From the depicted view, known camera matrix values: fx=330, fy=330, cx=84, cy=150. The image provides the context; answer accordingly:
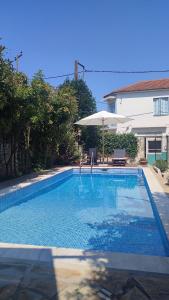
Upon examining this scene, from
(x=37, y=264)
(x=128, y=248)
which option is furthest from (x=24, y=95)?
(x=37, y=264)

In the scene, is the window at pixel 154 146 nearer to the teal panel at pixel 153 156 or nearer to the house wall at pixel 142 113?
the teal panel at pixel 153 156

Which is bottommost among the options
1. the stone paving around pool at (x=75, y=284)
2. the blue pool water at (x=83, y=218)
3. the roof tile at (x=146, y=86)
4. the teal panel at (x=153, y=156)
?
the blue pool water at (x=83, y=218)

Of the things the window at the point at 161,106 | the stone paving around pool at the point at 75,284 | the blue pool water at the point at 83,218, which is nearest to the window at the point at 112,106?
the window at the point at 161,106

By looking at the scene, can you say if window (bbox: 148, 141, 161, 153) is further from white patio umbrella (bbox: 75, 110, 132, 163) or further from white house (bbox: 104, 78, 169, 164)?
white patio umbrella (bbox: 75, 110, 132, 163)

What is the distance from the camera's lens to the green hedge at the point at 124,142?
24.5 metres

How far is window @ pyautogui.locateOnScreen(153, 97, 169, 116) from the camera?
89.3ft

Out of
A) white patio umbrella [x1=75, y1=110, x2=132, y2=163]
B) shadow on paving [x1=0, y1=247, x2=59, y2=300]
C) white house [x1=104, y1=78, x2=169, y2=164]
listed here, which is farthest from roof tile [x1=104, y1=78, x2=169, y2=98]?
shadow on paving [x1=0, y1=247, x2=59, y2=300]

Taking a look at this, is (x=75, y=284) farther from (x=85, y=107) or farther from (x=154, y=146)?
(x=154, y=146)

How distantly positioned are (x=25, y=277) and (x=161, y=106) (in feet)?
81.9

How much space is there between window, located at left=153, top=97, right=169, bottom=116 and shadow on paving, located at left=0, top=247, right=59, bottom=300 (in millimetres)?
24027

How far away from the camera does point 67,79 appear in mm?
25453

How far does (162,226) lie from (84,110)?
18.7 m

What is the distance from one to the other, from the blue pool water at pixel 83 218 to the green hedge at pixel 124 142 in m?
10.8

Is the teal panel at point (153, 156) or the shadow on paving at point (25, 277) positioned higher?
the teal panel at point (153, 156)
